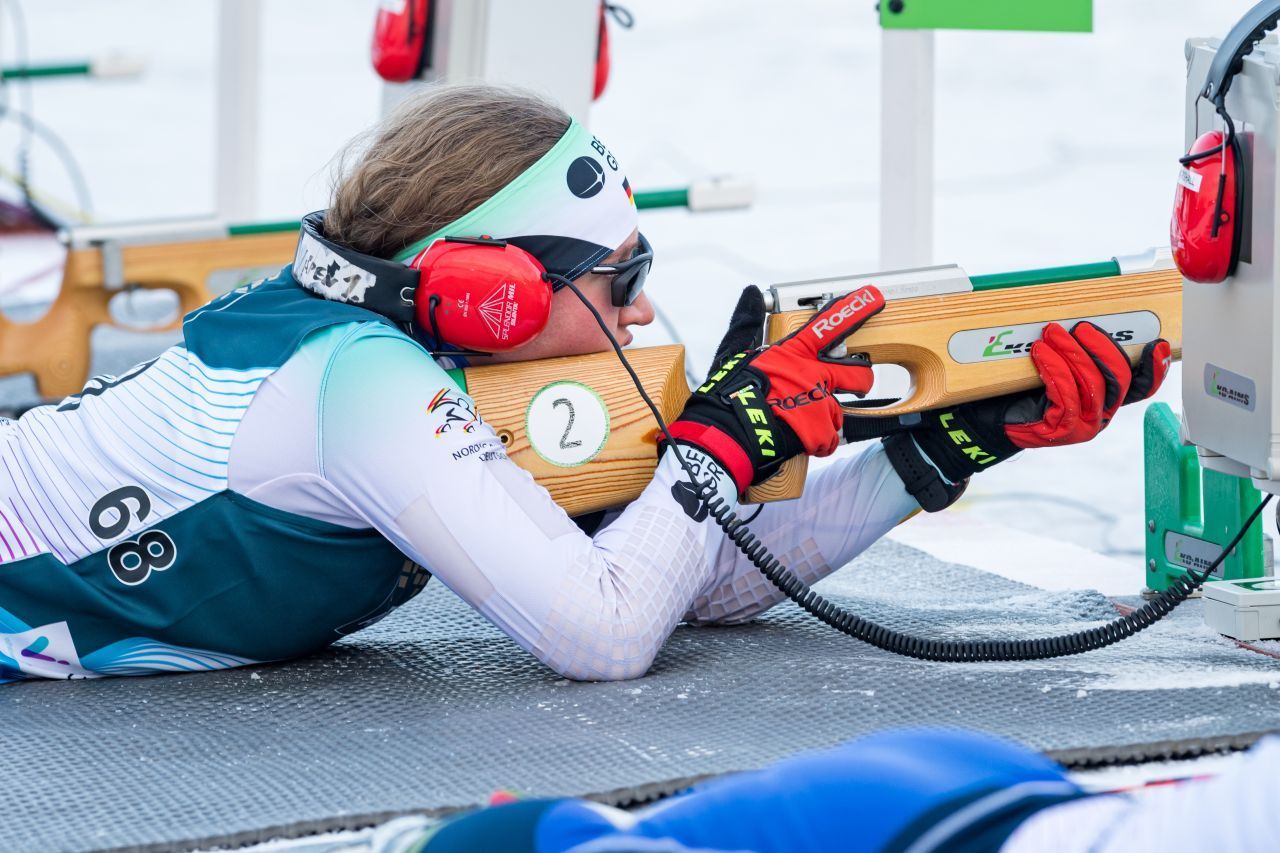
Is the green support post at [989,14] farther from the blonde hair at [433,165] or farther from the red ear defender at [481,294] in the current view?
the red ear defender at [481,294]

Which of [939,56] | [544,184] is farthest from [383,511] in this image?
[939,56]

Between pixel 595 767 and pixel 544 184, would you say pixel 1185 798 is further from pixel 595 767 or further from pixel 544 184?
pixel 544 184

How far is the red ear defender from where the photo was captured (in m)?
1.68

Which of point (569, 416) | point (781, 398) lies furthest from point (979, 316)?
point (569, 416)

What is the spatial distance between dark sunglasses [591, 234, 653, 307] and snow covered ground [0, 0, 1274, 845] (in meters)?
0.95

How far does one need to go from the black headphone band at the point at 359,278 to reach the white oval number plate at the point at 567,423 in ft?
0.59

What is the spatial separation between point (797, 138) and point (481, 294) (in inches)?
385

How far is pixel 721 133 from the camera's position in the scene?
1130cm

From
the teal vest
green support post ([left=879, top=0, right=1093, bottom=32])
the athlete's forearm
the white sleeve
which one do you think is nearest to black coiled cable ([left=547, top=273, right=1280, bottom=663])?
the white sleeve

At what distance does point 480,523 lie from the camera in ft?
5.28

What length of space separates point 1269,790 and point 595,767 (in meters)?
0.76

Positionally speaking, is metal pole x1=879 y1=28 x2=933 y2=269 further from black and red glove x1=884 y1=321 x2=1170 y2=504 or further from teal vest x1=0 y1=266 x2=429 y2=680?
teal vest x1=0 y1=266 x2=429 y2=680

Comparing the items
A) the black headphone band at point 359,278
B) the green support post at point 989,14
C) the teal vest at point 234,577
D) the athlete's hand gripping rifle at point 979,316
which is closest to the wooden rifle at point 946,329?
the athlete's hand gripping rifle at point 979,316

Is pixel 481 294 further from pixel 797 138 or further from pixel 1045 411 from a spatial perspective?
pixel 797 138
